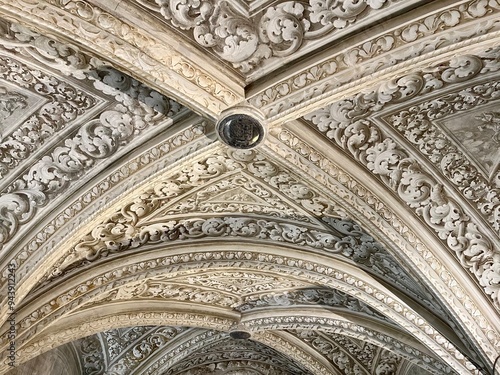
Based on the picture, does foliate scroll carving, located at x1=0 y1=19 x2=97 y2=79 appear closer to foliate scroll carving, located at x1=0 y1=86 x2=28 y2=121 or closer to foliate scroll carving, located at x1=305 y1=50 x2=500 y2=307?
foliate scroll carving, located at x1=0 y1=86 x2=28 y2=121

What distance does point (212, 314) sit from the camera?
26.4 feet

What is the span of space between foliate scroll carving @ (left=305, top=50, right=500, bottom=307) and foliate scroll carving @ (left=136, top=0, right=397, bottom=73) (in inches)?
30.5

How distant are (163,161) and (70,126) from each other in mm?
754

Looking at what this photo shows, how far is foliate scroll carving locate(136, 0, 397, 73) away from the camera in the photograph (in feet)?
15.4

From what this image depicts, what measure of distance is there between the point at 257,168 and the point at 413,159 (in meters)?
1.26

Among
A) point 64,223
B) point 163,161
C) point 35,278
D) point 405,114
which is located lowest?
point 35,278

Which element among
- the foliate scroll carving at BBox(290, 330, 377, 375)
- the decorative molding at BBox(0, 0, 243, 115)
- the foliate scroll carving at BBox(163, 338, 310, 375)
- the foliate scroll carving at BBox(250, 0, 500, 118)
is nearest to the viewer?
the decorative molding at BBox(0, 0, 243, 115)

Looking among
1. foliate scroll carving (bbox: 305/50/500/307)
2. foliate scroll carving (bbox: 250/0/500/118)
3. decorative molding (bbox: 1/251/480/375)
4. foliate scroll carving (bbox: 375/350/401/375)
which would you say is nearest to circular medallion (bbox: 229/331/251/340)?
decorative molding (bbox: 1/251/480/375)

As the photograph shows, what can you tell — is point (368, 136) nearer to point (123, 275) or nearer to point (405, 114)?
point (405, 114)

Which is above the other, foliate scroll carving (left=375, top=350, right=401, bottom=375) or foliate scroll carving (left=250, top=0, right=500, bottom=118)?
foliate scroll carving (left=375, top=350, right=401, bottom=375)

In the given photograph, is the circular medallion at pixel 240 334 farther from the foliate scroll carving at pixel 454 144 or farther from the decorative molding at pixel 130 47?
the decorative molding at pixel 130 47

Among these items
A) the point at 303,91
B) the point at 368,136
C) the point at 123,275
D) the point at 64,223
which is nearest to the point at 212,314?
the point at 123,275

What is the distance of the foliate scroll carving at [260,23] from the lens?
470 centimetres

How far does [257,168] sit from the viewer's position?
19.6 feet
